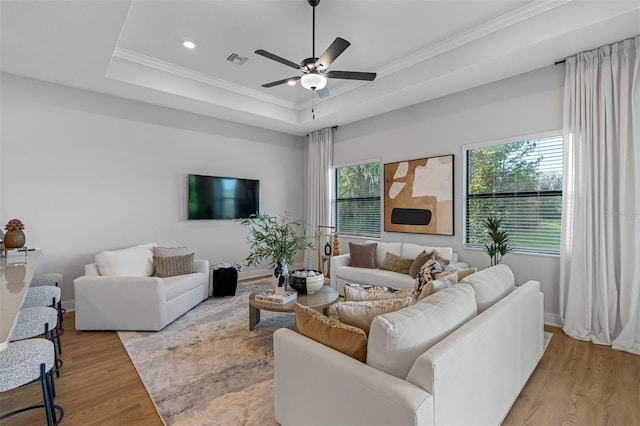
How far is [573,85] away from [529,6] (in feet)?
3.30

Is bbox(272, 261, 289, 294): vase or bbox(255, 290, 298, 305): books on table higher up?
bbox(272, 261, 289, 294): vase

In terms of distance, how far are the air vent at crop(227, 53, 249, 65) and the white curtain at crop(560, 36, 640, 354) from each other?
3.82 m

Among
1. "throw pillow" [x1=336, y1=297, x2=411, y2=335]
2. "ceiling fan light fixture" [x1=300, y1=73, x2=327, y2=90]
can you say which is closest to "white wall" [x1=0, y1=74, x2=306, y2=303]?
"ceiling fan light fixture" [x1=300, y1=73, x2=327, y2=90]

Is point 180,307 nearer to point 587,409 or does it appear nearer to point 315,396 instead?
point 315,396

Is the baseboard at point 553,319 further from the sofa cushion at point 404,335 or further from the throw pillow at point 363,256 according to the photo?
the sofa cushion at point 404,335

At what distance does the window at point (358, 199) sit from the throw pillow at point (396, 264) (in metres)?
1.04

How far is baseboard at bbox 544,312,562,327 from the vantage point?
3502 millimetres

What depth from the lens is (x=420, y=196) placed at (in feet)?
15.6

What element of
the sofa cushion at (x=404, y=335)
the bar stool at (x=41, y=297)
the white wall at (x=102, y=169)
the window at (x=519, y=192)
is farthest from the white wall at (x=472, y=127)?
the bar stool at (x=41, y=297)

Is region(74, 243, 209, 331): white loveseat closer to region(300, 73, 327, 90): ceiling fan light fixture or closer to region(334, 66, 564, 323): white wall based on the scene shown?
region(300, 73, 327, 90): ceiling fan light fixture

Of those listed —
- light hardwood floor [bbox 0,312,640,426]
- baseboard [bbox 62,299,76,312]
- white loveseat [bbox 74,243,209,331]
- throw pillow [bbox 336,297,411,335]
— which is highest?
throw pillow [bbox 336,297,411,335]

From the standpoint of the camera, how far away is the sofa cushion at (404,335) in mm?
1364

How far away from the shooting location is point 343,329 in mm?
1556

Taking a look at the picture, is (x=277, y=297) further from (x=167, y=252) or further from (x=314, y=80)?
(x=314, y=80)
